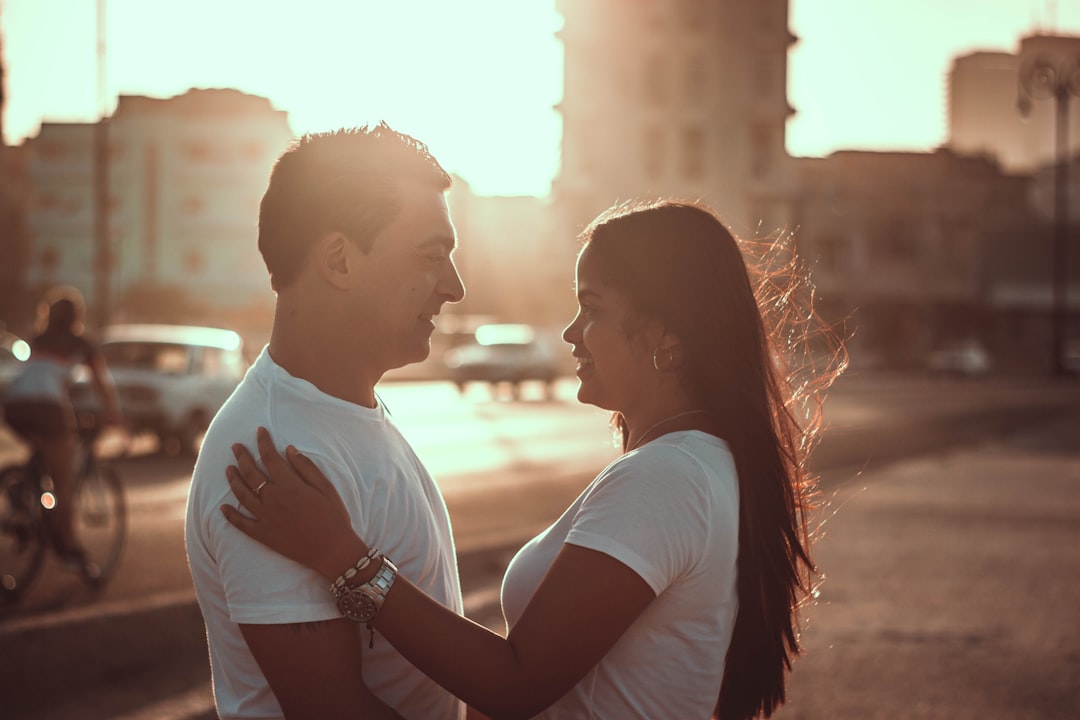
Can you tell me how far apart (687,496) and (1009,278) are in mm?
85368

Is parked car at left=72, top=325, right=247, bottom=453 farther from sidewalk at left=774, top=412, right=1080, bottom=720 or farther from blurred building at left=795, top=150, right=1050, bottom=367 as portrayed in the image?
blurred building at left=795, top=150, right=1050, bottom=367

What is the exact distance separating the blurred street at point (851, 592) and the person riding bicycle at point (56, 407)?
49 cm

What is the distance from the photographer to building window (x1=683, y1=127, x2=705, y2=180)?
68062mm

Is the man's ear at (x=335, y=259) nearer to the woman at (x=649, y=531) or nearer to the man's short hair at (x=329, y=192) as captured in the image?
the man's short hair at (x=329, y=192)

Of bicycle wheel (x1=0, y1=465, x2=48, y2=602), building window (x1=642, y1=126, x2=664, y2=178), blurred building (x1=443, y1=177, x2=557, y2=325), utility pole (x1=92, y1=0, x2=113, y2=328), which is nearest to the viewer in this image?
bicycle wheel (x1=0, y1=465, x2=48, y2=602)

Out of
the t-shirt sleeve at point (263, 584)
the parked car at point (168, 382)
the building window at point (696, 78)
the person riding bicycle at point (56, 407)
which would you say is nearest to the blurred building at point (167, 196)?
the building window at point (696, 78)

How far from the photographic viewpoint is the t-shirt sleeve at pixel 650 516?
2.54 m

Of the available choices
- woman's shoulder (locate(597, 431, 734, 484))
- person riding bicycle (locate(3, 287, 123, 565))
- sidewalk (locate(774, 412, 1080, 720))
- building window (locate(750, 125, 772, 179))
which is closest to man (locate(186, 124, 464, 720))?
woman's shoulder (locate(597, 431, 734, 484))

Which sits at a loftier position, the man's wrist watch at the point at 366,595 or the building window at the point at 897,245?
the building window at the point at 897,245

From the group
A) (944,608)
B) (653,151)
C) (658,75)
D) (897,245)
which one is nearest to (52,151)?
(653,151)

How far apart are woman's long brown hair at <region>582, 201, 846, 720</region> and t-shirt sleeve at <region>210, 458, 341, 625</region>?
0.83 metres

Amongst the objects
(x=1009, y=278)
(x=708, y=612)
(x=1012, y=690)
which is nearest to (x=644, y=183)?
(x=1009, y=278)

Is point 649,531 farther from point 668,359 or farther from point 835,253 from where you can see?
point 835,253

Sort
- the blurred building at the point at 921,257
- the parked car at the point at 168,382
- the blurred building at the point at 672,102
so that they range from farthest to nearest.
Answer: the blurred building at the point at 921,257, the blurred building at the point at 672,102, the parked car at the point at 168,382
